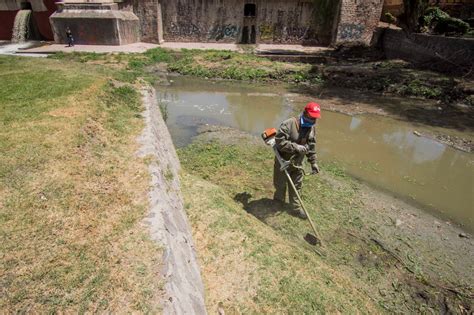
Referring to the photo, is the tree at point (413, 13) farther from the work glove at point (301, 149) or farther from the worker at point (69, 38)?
the worker at point (69, 38)

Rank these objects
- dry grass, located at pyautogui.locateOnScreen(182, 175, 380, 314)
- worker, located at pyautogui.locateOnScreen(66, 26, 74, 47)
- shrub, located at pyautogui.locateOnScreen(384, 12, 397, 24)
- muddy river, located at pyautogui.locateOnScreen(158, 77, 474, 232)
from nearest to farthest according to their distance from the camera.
Result: 1. dry grass, located at pyautogui.locateOnScreen(182, 175, 380, 314)
2. muddy river, located at pyautogui.locateOnScreen(158, 77, 474, 232)
3. worker, located at pyautogui.locateOnScreen(66, 26, 74, 47)
4. shrub, located at pyautogui.locateOnScreen(384, 12, 397, 24)

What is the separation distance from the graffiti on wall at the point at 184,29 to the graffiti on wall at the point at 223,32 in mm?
1161

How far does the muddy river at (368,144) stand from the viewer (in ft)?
23.4

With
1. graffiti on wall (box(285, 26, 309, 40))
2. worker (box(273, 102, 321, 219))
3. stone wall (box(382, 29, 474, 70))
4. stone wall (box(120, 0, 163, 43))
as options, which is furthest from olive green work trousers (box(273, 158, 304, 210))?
graffiti on wall (box(285, 26, 309, 40))

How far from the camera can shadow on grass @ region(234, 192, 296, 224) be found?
19.2 ft

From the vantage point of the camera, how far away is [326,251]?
4.99 meters

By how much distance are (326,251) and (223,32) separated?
25991 millimetres

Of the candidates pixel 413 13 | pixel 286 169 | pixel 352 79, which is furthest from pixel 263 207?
pixel 413 13

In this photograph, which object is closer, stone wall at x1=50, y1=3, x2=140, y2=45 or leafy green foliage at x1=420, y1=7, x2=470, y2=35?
leafy green foliage at x1=420, y1=7, x2=470, y2=35

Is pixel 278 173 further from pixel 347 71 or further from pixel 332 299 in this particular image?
pixel 347 71

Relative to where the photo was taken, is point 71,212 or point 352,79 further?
point 352,79

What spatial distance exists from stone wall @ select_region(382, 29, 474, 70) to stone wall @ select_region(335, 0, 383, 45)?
3751mm

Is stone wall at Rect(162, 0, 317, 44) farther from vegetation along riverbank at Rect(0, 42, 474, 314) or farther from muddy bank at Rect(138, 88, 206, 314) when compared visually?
muddy bank at Rect(138, 88, 206, 314)

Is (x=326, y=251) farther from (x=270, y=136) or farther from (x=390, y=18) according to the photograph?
(x=390, y=18)
